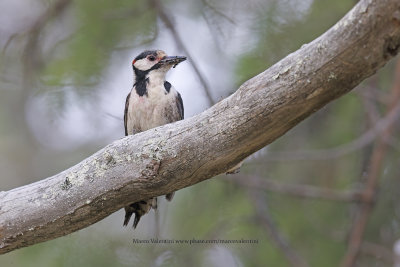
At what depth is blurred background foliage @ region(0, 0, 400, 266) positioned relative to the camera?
4332 millimetres

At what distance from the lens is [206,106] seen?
4.25m

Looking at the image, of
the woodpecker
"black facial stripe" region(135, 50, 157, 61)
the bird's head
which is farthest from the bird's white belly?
"black facial stripe" region(135, 50, 157, 61)

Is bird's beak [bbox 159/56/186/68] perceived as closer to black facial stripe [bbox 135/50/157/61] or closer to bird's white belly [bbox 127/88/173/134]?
black facial stripe [bbox 135/50/157/61]

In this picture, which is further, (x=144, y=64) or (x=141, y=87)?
(x=144, y=64)

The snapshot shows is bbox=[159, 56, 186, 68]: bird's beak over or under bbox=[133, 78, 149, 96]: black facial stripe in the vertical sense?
over

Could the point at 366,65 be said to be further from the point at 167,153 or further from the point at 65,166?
the point at 65,166

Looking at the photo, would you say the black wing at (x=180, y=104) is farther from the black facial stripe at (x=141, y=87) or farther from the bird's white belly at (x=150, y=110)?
the black facial stripe at (x=141, y=87)

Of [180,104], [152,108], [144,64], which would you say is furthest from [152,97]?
[144,64]

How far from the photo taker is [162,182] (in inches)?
103

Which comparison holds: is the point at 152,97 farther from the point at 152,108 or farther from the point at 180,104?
the point at 180,104

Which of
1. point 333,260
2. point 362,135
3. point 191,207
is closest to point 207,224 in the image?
point 191,207

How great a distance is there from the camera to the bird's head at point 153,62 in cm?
390

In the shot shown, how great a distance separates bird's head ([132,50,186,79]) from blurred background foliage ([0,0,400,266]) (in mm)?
282

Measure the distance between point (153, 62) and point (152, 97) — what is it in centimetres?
29
